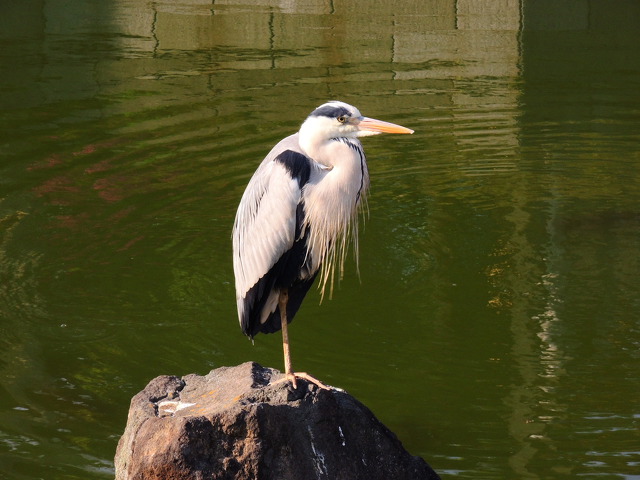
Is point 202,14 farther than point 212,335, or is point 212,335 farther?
point 202,14

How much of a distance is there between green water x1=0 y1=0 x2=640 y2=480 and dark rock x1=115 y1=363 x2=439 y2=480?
1101 mm

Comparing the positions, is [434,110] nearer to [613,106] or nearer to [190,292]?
[613,106]

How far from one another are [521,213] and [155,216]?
11.1ft

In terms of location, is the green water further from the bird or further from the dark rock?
the bird

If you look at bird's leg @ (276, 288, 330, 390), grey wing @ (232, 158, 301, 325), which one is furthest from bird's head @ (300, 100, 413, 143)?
bird's leg @ (276, 288, 330, 390)

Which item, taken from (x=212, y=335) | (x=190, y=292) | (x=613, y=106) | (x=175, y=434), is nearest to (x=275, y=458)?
(x=175, y=434)

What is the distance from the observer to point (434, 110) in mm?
12969

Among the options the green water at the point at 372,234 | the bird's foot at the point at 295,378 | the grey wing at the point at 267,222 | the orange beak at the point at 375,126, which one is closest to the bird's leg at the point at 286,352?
the bird's foot at the point at 295,378

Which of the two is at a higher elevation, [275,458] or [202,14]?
[202,14]

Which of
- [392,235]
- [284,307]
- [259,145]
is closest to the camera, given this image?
[284,307]

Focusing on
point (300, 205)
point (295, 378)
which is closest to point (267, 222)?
point (300, 205)

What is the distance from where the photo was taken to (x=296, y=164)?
18.5 ft

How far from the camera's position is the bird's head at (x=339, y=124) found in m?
5.52

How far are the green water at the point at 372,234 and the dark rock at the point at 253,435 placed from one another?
1101 mm
